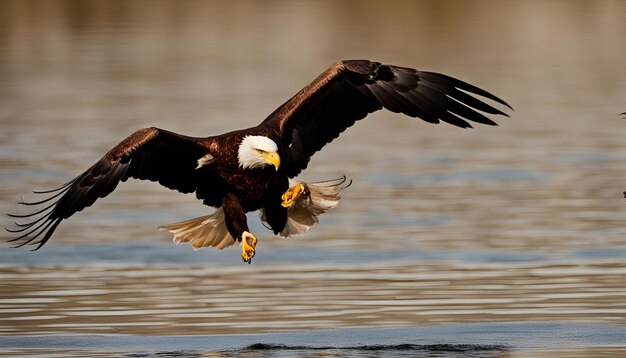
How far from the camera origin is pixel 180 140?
10.1 meters

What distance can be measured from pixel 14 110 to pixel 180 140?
13.1m

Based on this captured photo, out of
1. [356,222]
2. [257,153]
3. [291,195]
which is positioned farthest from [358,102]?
[356,222]

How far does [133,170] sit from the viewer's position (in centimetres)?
1026

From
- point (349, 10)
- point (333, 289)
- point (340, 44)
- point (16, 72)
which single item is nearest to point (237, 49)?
point (340, 44)

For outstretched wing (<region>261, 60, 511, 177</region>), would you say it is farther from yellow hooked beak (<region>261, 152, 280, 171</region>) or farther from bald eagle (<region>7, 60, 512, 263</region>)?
yellow hooked beak (<region>261, 152, 280, 171</region>)

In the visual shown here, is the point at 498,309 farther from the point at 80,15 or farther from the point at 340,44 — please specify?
the point at 80,15

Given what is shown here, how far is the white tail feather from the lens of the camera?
11.0m

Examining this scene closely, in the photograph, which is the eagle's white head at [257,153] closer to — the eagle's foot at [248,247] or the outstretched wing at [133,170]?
the outstretched wing at [133,170]

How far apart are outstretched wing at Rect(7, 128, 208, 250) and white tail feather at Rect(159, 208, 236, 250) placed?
1.31 feet

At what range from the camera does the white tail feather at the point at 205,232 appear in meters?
11.0

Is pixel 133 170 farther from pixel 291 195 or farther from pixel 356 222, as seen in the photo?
pixel 356 222

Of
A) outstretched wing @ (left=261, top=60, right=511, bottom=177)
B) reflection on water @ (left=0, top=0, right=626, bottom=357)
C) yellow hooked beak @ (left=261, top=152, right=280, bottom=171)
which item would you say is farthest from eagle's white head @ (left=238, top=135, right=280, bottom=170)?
reflection on water @ (left=0, top=0, right=626, bottom=357)

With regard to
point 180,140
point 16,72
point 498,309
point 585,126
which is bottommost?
point 498,309

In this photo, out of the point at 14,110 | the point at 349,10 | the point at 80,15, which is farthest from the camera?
the point at 349,10
